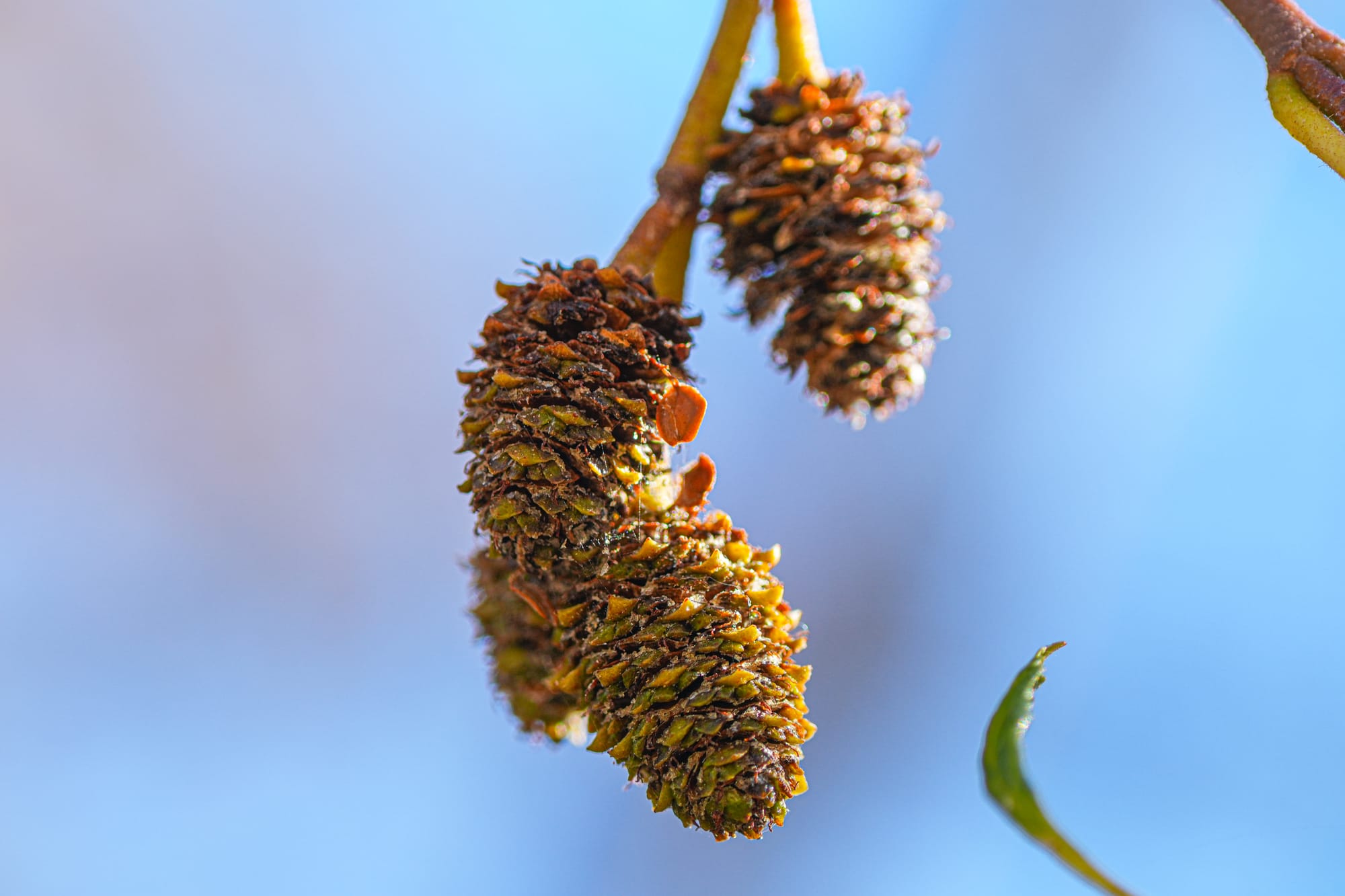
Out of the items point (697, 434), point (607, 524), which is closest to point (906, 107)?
point (697, 434)

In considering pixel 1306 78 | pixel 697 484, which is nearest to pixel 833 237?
pixel 697 484

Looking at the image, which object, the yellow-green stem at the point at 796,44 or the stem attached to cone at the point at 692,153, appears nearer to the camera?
the stem attached to cone at the point at 692,153

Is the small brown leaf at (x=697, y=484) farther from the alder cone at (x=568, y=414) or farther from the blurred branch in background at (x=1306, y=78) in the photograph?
the blurred branch in background at (x=1306, y=78)

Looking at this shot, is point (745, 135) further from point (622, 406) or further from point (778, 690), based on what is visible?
point (778, 690)

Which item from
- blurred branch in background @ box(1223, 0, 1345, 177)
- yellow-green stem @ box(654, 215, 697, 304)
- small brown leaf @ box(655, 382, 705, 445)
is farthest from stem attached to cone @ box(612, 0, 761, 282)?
blurred branch in background @ box(1223, 0, 1345, 177)

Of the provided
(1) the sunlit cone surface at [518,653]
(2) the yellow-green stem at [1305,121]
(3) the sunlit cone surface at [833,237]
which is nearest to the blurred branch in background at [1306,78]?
(2) the yellow-green stem at [1305,121]
